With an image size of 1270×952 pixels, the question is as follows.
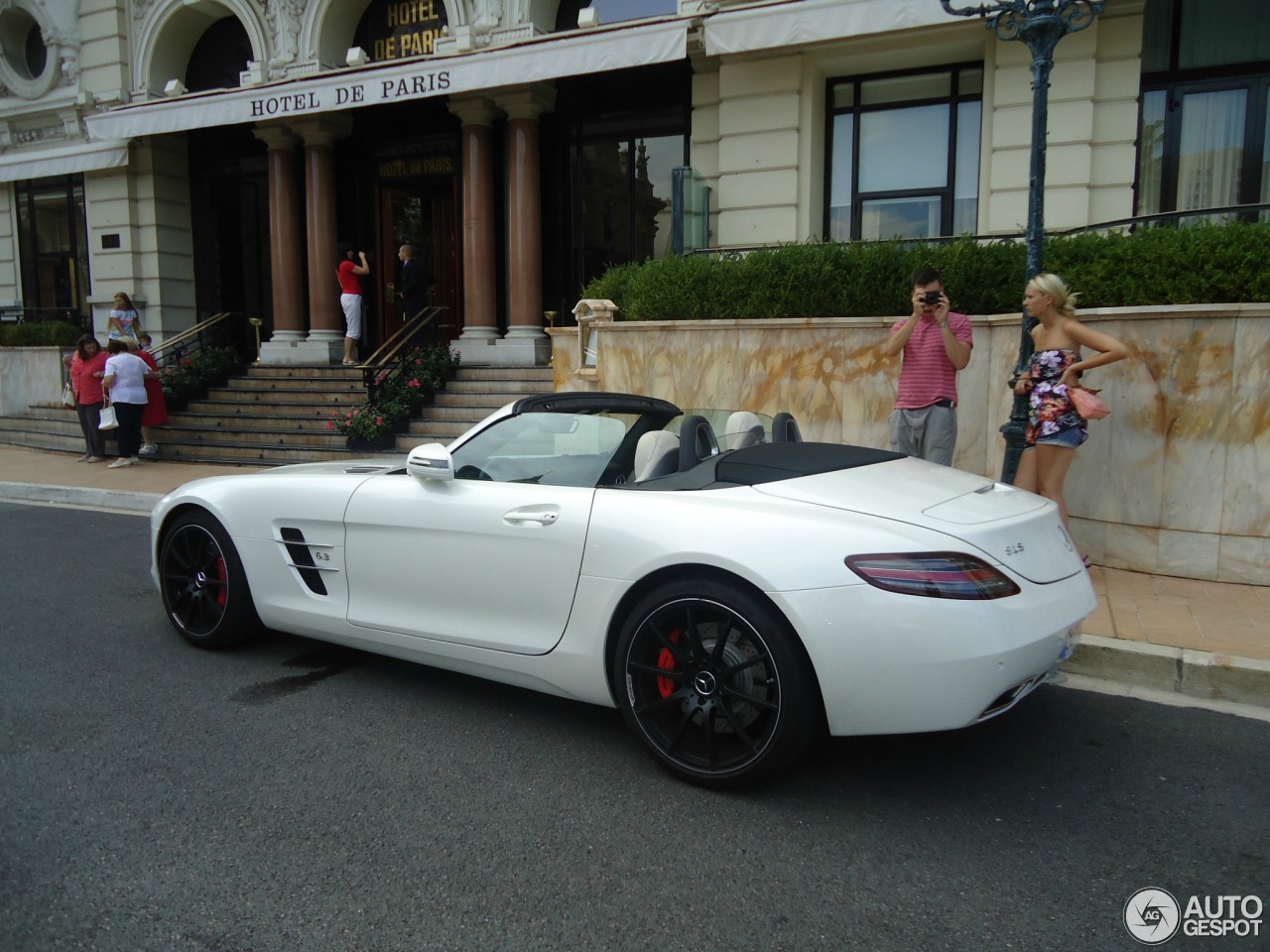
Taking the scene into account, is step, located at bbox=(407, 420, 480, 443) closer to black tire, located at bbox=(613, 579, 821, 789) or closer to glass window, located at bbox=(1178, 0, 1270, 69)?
black tire, located at bbox=(613, 579, 821, 789)

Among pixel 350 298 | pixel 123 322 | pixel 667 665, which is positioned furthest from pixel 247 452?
pixel 667 665

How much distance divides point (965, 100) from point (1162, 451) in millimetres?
6976

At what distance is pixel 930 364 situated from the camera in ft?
20.4

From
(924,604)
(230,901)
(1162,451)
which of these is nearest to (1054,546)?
(924,604)

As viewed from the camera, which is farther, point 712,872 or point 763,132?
point 763,132

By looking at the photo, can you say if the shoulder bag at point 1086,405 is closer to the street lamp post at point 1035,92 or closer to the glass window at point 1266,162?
the street lamp post at point 1035,92

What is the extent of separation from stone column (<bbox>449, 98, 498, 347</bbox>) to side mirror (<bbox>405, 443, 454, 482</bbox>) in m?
9.91

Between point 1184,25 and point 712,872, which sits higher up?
point 1184,25

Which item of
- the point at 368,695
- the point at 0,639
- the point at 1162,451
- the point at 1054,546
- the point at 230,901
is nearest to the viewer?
the point at 230,901

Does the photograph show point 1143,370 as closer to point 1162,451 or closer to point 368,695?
point 1162,451

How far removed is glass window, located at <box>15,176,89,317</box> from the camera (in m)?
18.2

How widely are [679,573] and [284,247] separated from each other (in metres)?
14.3

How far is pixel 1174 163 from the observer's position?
10.6 m

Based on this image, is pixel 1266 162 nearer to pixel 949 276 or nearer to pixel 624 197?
pixel 949 276
